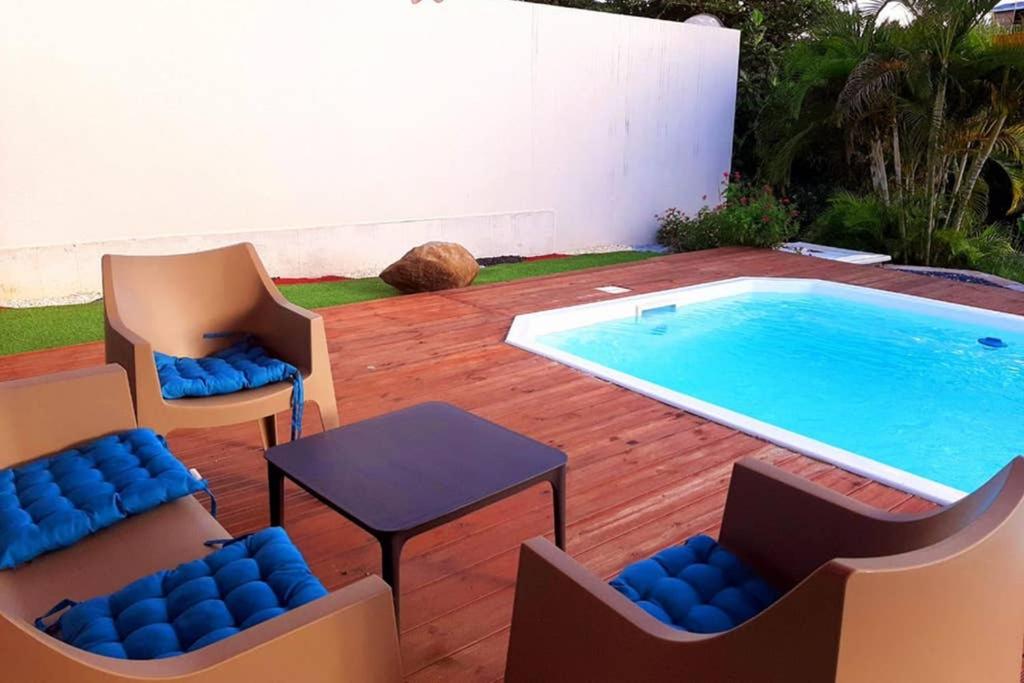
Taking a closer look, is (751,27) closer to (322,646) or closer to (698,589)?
(698,589)

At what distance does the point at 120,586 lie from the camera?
172cm

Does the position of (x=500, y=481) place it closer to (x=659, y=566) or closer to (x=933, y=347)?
(x=659, y=566)

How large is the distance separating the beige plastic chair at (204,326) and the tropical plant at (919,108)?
756 cm

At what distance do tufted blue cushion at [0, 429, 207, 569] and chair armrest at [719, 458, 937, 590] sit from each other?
4.79ft

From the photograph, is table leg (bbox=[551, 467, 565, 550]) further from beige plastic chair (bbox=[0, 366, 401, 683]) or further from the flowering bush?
the flowering bush

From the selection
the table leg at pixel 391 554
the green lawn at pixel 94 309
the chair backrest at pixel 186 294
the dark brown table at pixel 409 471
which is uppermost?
the chair backrest at pixel 186 294

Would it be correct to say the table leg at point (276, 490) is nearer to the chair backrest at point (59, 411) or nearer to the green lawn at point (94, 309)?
the chair backrest at point (59, 411)

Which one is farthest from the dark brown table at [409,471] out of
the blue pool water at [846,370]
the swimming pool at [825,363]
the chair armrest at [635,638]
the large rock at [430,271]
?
the large rock at [430,271]

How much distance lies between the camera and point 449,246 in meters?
6.97

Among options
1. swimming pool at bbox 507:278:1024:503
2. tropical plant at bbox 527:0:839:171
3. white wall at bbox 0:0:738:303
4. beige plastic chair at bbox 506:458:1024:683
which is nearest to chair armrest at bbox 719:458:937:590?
beige plastic chair at bbox 506:458:1024:683

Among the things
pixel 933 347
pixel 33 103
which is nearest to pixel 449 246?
pixel 33 103

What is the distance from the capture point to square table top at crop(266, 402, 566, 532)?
6.61 feet

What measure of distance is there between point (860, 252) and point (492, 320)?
18.6 feet

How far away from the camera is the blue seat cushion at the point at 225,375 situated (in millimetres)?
2893
